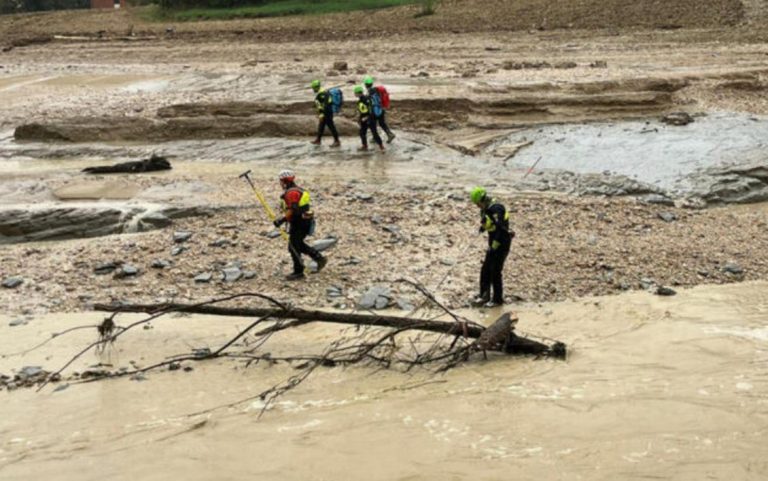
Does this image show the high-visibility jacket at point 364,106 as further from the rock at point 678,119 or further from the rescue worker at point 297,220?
the rock at point 678,119

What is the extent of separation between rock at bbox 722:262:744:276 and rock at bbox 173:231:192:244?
7.95 meters

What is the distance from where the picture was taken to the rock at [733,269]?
11206 millimetres

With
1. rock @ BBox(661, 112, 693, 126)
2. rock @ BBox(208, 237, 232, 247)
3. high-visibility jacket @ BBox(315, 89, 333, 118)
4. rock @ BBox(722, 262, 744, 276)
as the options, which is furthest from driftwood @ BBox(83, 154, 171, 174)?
rock @ BBox(661, 112, 693, 126)

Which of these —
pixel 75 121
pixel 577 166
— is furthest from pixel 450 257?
pixel 75 121

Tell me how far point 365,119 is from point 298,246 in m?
5.97

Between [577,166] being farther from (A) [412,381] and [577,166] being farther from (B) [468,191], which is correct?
(A) [412,381]

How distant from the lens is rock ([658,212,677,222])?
1314 centimetres

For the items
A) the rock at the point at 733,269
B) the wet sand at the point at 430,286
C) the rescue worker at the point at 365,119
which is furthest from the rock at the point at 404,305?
the rescue worker at the point at 365,119

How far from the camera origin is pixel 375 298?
1052cm

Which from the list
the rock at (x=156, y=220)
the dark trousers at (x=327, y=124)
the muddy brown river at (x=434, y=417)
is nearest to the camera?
the muddy brown river at (x=434, y=417)

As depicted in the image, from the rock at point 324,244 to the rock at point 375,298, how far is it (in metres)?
1.58

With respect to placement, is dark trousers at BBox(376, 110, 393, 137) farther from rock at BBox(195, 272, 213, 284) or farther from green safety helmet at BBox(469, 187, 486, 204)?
green safety helmet at BBox(469, 187, 486, 204)

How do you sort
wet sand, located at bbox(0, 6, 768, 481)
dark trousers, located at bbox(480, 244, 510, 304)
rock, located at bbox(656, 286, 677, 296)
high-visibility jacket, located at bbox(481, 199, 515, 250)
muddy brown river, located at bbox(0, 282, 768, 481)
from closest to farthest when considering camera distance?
muddy brown river, located at bbox(0, 282, 768, 481), wet sand, located at bbox(0, 6, 768, 481), high-visibility jacket, located at bbox(481, 199, 515, 250), dark trousers, located at bbox(480, 244, 510, 304), rock, located at bbox(656, 286, 677, 296)

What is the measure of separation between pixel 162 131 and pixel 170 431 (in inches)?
484
